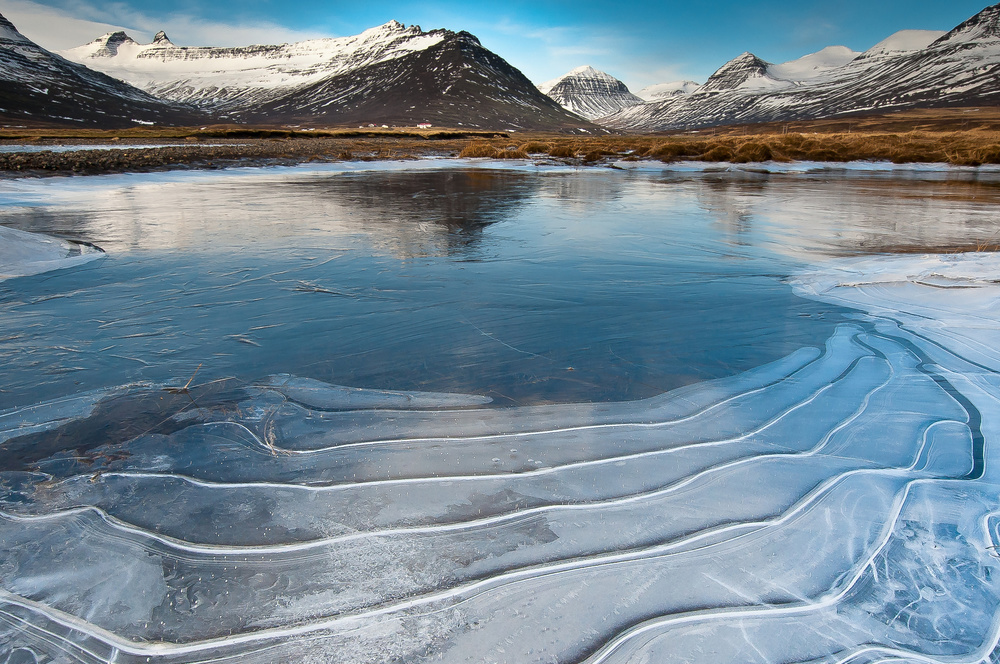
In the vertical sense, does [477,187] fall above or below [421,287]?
above

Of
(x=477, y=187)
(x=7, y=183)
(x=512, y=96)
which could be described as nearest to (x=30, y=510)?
(x=477, y=187)

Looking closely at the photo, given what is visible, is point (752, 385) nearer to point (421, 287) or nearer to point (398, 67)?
point (421, 287)

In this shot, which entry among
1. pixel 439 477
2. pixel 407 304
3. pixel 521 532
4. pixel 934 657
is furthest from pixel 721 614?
pixel 407 304

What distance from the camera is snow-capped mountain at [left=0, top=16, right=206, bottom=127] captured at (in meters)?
106

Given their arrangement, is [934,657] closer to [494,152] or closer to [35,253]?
[35,253]

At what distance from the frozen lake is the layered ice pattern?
1cm

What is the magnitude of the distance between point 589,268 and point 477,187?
928 centimetres

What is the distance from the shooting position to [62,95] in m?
120

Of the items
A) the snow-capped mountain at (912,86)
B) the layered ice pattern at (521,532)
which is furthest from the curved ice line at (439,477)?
the snow-capped mountain at (912,86)

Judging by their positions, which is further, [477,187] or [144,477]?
[477,187]

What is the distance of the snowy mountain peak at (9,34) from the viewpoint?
142 meters

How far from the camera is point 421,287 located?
4.65 m

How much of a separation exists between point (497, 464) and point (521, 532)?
1.34 ft

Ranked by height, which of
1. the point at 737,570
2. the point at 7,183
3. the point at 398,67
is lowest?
the point at 737,570
